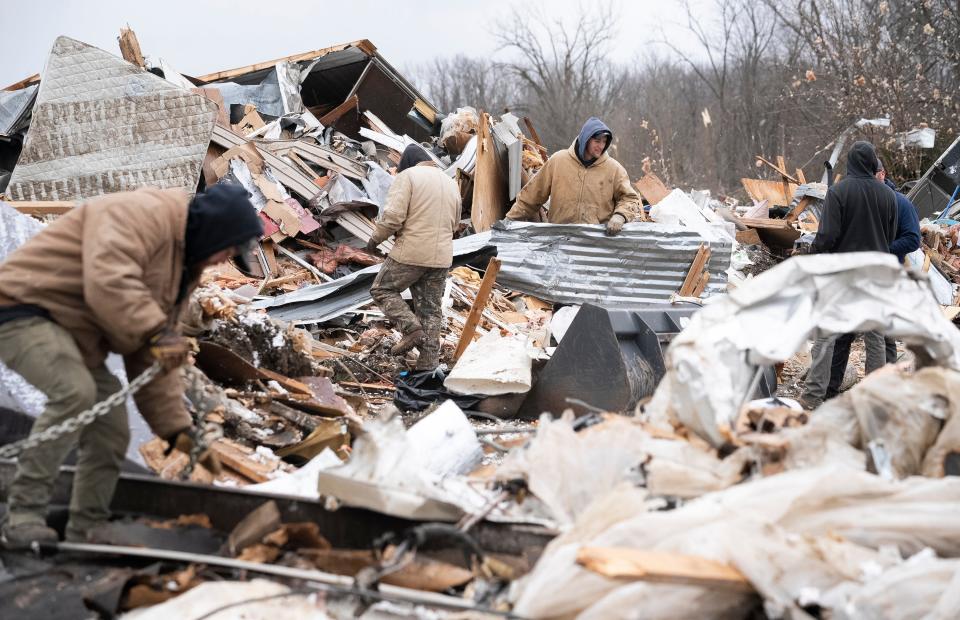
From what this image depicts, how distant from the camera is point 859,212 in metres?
6.05

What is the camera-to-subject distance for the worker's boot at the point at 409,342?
6527mm

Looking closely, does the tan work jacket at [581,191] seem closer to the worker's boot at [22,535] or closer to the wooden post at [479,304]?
the wooden post at [479,304]

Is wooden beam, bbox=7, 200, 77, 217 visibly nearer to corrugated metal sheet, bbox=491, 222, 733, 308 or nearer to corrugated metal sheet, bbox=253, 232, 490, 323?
corrugated metal sheet, bbox=253, 232, 490, 323

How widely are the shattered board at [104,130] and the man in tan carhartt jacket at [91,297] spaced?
17.8 ft

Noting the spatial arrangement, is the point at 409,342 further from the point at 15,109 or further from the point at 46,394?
the point at 15,109

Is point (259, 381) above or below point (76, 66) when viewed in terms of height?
below

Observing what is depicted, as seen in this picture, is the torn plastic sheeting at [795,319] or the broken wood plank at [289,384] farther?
the broken wood plank at [289,384]

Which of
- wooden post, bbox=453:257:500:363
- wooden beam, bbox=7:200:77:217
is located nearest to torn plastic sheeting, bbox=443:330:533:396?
wooden post, bbox=453:257:500:363

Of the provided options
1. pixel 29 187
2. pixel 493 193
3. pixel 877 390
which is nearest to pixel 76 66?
pixel 29 187

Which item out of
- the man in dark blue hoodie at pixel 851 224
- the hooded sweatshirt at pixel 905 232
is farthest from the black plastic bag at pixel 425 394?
the hooded sweatshirt at pixel 905 232

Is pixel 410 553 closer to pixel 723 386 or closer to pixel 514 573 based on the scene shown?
pixel 514 573

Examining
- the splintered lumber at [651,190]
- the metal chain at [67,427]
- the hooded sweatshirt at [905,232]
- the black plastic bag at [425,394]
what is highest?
the metal chain at [67,427]

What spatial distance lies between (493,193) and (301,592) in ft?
23.5

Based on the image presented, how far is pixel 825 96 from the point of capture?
20.9 m
